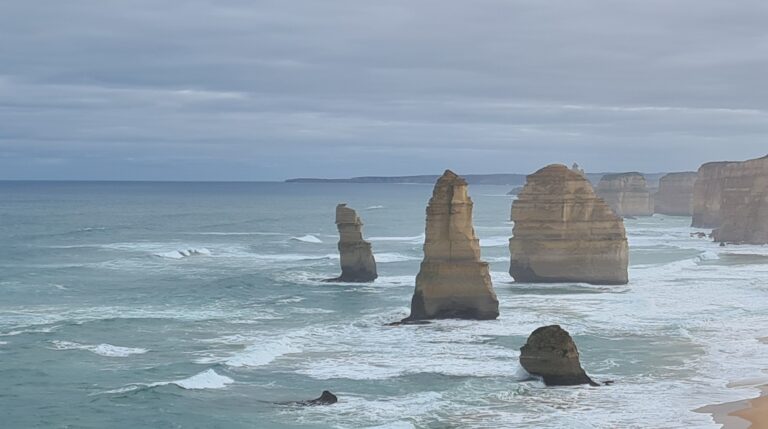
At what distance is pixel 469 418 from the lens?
2797 cm

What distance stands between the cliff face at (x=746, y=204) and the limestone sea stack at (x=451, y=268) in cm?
4261

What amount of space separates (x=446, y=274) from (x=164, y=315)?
1172 centimetres

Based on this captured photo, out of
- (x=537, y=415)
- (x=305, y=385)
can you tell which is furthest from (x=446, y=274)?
(x=537, y=415)

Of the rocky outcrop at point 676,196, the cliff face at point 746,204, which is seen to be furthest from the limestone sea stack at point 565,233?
the rocky outcrop at point 676,196

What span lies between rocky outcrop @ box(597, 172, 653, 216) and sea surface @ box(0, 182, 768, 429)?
2181 inches

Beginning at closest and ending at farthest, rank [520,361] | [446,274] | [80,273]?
[520,361]
[446,274]
[80,273]

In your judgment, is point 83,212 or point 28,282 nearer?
point 28,282

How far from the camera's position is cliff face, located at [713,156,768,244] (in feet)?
263

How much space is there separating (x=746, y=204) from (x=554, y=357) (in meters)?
55.3

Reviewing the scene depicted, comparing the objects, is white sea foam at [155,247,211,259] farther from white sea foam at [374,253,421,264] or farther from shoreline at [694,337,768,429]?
shoreline at [694,337,768,429]

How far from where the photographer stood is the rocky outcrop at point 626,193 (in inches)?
5059

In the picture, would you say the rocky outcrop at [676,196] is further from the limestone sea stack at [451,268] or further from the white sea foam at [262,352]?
the white sea foam at [262,352]

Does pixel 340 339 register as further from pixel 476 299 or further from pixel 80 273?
pixel 80 273

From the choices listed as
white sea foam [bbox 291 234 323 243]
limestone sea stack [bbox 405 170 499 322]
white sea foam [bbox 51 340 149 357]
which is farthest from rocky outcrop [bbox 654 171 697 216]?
white sea foam [bbox 51 340 149 357]
